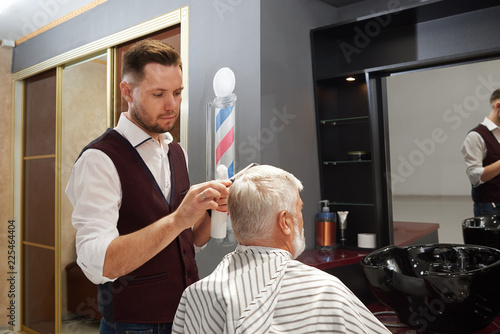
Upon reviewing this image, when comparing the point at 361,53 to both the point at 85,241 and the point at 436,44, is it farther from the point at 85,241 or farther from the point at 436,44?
the point at 85,241

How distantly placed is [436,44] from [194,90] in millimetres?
1394

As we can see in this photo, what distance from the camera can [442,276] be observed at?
1.55 m

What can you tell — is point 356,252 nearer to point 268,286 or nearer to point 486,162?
point 486,162

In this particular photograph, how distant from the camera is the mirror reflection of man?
7.61 feet

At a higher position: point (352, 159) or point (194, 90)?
point (194, 90)

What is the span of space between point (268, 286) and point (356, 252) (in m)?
1.42

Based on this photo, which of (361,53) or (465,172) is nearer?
(465,172)

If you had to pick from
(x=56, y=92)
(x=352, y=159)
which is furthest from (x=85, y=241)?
(x=56, y=92)

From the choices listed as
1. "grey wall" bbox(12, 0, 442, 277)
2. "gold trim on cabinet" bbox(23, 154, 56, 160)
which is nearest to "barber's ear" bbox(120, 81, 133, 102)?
"grey wall" bbox(12, 0, 442, 277)

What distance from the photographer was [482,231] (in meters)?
2.13

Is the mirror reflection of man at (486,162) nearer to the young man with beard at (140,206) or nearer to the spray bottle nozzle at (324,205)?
the spray bottle nozzle at (324,205)

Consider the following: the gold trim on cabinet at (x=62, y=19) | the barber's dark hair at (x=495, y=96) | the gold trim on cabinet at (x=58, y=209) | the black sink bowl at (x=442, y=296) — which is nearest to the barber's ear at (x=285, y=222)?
the black sink bowl at (x=442, y=296)

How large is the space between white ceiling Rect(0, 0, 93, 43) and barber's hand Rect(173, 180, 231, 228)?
9.01 ft

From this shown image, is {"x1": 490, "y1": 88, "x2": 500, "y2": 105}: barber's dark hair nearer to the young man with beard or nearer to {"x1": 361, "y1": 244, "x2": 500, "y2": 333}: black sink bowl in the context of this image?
{"x1": 361, "y1": 244, "x2": 500, "y2": 333}: black sink bowl
